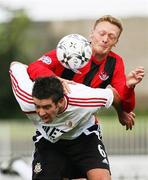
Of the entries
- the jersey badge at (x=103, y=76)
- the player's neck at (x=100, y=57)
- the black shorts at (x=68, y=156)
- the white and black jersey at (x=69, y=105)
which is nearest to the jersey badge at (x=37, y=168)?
the black shorts at (x=68, y=156)

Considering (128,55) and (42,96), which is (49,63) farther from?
(128,55)

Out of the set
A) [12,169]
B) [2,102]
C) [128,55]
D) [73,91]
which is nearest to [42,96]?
[73,91]

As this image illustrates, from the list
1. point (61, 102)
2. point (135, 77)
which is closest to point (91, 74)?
point (135, 77)

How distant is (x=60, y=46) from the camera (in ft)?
24.2

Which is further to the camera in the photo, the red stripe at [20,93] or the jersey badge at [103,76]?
the jersey badge at [103,76]

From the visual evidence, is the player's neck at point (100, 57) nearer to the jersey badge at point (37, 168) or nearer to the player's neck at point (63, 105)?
the player's neck at point (63, 105)

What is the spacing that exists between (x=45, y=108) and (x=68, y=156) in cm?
97

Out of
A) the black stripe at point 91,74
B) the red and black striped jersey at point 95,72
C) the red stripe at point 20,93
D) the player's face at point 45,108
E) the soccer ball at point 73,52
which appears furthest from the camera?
the black stripe at point 91,74

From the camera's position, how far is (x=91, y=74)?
7688 mm

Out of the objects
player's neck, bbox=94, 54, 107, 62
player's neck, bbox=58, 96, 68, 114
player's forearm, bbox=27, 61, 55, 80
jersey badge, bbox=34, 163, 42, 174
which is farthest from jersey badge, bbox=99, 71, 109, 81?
jersey badge, bbox=34, 163, 42, 174

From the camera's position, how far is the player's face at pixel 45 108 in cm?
692

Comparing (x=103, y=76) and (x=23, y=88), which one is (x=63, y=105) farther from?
(x=103, y=76)

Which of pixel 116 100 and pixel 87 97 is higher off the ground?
pixel 87 97

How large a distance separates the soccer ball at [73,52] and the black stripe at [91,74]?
251 mm
